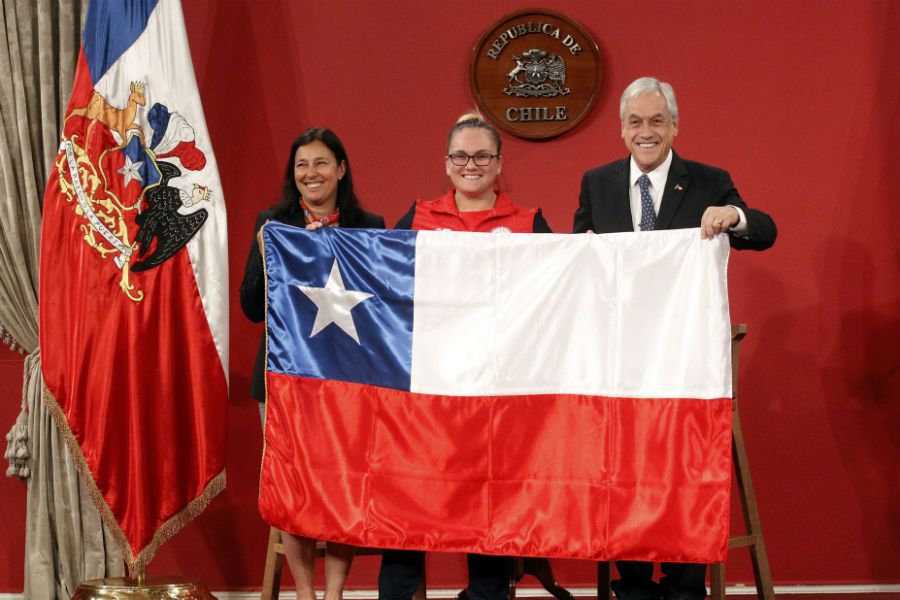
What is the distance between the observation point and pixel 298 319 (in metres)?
2.48

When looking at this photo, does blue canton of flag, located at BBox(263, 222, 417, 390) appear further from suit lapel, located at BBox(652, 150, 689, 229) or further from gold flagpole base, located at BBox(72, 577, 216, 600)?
gold flagpole base, located at BBox(72, 577, 216, 600)

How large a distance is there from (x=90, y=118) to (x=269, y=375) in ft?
3.67

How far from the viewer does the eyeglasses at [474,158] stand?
8.38 ft

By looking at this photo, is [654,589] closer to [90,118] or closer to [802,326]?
[802,326]

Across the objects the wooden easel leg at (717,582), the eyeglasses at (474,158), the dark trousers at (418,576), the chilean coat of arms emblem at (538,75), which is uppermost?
the chilean coat of arms emblem at (538,75)

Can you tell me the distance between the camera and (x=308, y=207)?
2.74 meters

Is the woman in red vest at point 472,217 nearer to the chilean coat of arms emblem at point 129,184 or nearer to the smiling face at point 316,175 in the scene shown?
the smiling face at point 316,175

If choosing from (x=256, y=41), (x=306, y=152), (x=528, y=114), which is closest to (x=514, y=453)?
(x=306, y=152)

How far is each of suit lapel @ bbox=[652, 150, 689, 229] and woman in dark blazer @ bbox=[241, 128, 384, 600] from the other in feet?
2.58

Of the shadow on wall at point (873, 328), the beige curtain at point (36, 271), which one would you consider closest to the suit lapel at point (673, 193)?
the shadow on wall at point (873, 328)

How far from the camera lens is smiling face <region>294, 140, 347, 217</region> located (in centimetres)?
270

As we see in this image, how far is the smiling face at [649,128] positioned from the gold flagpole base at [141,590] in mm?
1817

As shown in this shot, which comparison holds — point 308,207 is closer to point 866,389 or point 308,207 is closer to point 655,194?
point 655,194

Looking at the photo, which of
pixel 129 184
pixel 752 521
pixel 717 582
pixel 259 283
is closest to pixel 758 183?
pixel 752 521
